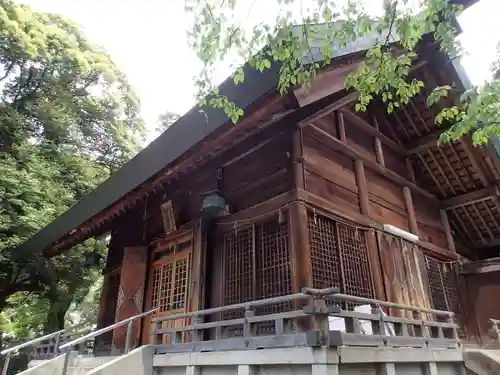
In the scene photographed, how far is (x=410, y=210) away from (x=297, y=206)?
423 centimetres

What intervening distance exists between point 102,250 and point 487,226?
12821 millimetres

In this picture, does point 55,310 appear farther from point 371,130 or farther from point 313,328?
point 371,130

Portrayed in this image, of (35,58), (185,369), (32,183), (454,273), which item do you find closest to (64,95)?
(35,58)

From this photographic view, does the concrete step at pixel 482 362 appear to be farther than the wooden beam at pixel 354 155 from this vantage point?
No

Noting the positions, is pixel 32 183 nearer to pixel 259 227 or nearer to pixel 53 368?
pixel 53 368

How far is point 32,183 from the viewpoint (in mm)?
11469

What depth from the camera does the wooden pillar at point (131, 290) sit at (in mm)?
8625

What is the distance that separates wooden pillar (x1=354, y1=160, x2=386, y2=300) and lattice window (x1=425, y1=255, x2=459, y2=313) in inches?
106

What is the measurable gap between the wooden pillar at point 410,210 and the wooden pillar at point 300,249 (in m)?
3.96

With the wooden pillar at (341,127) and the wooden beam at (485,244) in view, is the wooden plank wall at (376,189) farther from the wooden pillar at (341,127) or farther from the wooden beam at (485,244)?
the wooden beam at (485,244)

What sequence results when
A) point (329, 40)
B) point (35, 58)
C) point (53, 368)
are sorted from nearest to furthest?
point (329, 40)
point (53, 368)
point (35, 58)

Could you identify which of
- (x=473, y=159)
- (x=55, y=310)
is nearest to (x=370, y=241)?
(x=473, y=159)

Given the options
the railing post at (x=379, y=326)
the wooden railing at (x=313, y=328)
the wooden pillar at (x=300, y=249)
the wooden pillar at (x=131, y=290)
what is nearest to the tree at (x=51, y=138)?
the wooden pillar at (x=131, y=290)

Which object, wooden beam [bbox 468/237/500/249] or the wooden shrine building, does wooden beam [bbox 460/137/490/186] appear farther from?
wooden beam [bbox 468/237/500/249]
